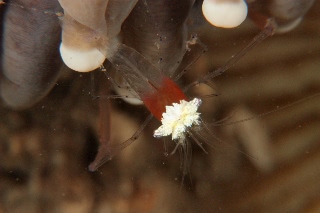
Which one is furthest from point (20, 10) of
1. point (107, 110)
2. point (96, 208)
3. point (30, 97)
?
point (96, 208)

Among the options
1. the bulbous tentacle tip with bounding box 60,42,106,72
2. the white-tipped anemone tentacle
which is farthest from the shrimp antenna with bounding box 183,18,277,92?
the bulbous tentacle tip with bounding box 60,42,106,72

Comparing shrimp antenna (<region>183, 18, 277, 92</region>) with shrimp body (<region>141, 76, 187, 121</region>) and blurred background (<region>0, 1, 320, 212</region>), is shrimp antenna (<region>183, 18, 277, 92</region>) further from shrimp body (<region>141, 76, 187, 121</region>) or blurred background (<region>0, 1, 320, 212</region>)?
shrimp body (<region>141, 76, 187, 121</region>)

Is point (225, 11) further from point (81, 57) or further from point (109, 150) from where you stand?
point (109, 150)

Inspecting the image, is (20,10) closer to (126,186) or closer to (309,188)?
(126,186)

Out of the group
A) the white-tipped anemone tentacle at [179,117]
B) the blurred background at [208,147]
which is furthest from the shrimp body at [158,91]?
the blurred background at [208,147]

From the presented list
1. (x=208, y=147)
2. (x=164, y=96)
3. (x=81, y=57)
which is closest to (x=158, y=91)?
(x=164, y=96)

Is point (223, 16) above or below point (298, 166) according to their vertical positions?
above

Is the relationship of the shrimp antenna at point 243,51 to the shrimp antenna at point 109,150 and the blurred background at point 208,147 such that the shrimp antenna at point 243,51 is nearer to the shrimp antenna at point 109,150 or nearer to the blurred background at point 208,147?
the blurred background at point 208,147

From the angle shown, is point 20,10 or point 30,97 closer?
point 20,10
